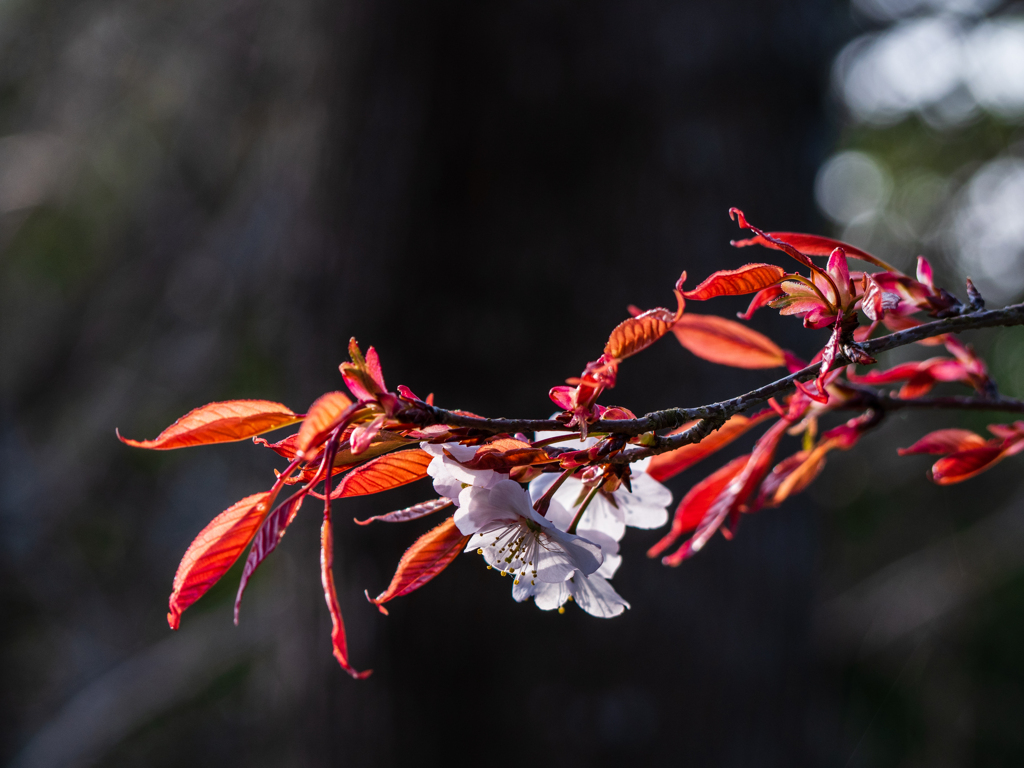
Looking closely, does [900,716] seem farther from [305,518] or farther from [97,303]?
[97,303]

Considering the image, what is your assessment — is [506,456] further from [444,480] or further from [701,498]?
[701,498]

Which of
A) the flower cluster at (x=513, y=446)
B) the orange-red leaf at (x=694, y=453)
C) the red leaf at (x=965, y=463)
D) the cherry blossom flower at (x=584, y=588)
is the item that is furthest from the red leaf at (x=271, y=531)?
the red leaf at (x=965, y=463)

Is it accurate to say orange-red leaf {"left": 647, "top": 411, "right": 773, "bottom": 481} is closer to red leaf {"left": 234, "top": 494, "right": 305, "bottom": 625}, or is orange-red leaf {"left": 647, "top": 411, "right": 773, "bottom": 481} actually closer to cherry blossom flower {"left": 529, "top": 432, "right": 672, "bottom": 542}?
cherry blossom flower {"left": 529, "top": 432, "right": 672, "bottom": 542}

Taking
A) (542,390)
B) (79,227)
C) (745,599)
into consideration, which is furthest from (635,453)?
(79,227)

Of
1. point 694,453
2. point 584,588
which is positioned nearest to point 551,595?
point 584,588

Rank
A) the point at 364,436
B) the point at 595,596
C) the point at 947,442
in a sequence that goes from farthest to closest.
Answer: the point at 947,442, the point at 595,596, the point at 364,436

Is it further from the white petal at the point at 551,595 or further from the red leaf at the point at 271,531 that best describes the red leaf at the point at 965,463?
the red leaf at the point at 271,531

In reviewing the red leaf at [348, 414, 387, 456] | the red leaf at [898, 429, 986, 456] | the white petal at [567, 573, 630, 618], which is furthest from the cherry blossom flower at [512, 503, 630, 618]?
the red leaf at [898, 429, 986, 456]

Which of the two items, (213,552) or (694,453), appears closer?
(213,552)
